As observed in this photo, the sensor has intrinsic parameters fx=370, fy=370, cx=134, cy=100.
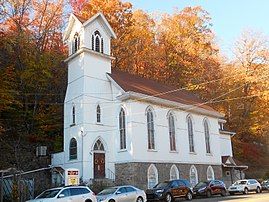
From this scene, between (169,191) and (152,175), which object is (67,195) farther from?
(152,175)

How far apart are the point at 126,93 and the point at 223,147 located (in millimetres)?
19650

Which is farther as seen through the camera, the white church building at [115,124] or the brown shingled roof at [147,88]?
the brown shingled roof at [147,88]

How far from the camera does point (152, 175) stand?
32.5 m

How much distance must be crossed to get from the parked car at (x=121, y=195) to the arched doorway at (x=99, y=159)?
8.77m

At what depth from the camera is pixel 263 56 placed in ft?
173

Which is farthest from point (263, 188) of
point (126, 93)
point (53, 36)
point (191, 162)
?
point (53, 36)

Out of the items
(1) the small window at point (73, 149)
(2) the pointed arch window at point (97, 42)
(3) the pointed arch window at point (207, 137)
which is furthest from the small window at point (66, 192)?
(3) the pointed arch window at point (207, 137)

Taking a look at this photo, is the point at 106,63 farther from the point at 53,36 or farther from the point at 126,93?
the point at 53,36

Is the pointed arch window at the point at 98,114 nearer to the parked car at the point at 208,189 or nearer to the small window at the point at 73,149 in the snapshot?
the small window at the point at 73,149

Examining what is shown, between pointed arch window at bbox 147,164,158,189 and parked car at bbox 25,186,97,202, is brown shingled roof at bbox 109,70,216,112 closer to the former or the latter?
pointed arch window at bbox 147,164,158,189

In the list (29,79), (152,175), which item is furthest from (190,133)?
(29,79)

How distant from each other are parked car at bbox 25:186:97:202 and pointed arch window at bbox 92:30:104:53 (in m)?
17.3

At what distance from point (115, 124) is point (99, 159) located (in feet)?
11.4

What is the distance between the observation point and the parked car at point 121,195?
21578mm
